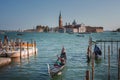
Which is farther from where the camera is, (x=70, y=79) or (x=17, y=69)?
(x=17, y=69)

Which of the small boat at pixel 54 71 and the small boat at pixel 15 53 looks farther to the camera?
the small boat at pixel 15 53

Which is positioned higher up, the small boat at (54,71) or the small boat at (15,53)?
the small boat at (15,53)

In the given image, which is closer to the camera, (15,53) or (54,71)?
(54,71)

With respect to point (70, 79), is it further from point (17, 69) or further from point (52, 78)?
point (17, 69)

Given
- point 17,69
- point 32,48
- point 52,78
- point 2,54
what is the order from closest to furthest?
point 52,78
point 17,69
point 2,54
point 32,48

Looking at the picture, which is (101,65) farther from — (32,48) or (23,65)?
(32,48)

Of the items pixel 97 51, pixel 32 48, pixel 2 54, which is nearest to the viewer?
pixel 2 54

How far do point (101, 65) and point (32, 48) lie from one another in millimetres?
13534

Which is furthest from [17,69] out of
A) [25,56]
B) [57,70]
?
[25,56]

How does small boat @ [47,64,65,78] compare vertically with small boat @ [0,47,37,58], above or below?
below

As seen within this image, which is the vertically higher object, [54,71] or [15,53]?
[15,53]

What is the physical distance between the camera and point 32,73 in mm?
26562

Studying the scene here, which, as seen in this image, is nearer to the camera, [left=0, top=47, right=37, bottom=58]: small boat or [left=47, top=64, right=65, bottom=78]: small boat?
[left=47, top=64, right=65, bottom=78]: small boat

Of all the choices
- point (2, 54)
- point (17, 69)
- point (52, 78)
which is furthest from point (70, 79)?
point (2, 54)
